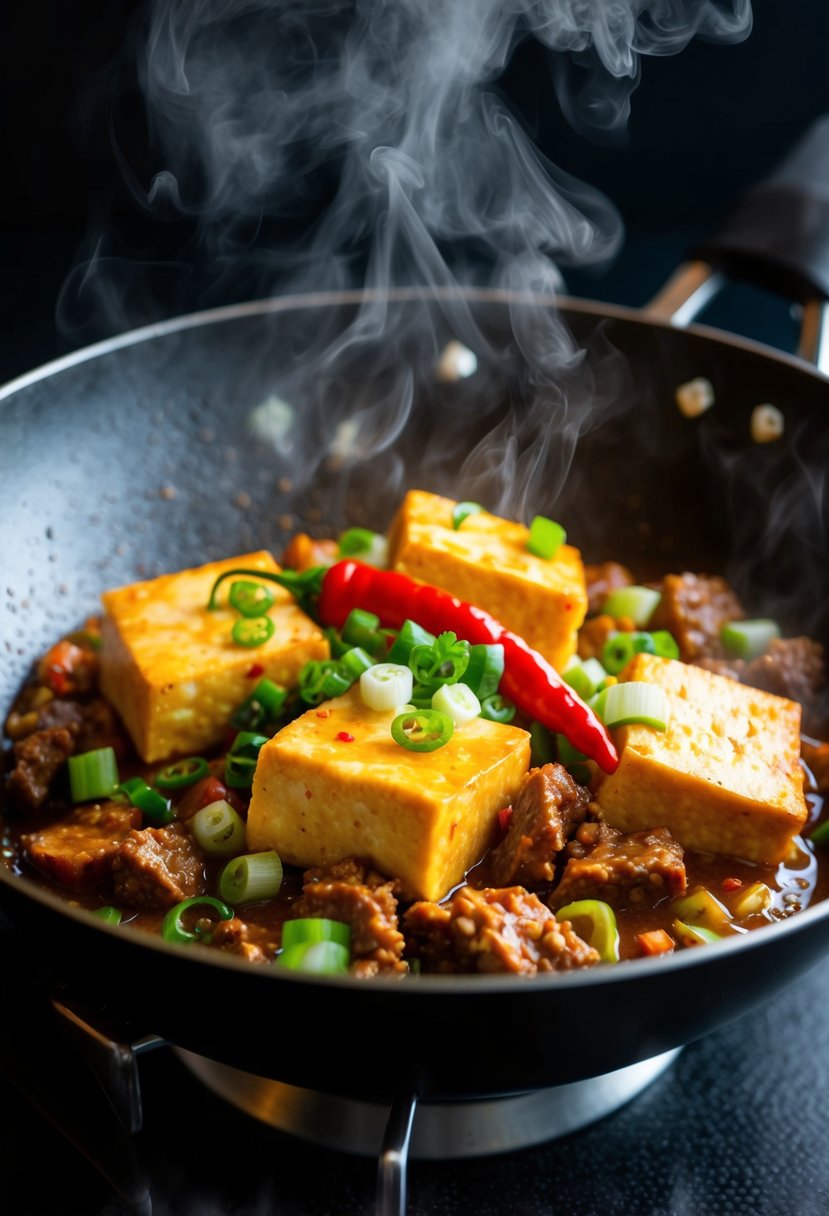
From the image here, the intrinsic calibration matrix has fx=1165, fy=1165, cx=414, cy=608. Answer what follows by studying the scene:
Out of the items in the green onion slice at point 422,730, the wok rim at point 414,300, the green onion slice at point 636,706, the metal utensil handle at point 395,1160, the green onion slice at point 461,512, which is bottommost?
the metal utensil handle at point 395,1160

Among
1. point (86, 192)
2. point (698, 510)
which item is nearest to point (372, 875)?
point (698, 510)

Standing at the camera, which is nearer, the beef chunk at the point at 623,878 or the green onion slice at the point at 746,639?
the beef chunk at the point at 623,878

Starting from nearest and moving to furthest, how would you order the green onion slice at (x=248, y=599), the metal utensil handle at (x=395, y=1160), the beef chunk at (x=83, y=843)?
the metal utensil handle at (x=395, y=1160), the beef chunk at (x=83, y=843), the green onion slice at (x=248, y=599)

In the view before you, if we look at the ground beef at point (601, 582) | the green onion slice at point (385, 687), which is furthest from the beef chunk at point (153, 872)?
the ground beef at point (601, 582)

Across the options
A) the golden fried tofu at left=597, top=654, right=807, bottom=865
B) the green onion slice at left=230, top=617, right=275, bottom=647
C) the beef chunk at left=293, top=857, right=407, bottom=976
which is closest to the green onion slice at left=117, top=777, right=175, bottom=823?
the green onion slice at left=230, top=617, right=275, bottom=647

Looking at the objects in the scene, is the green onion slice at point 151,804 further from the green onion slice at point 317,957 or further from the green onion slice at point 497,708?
the green onion slice at point 497,708

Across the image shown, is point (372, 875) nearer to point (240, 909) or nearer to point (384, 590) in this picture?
point (240, 909)
